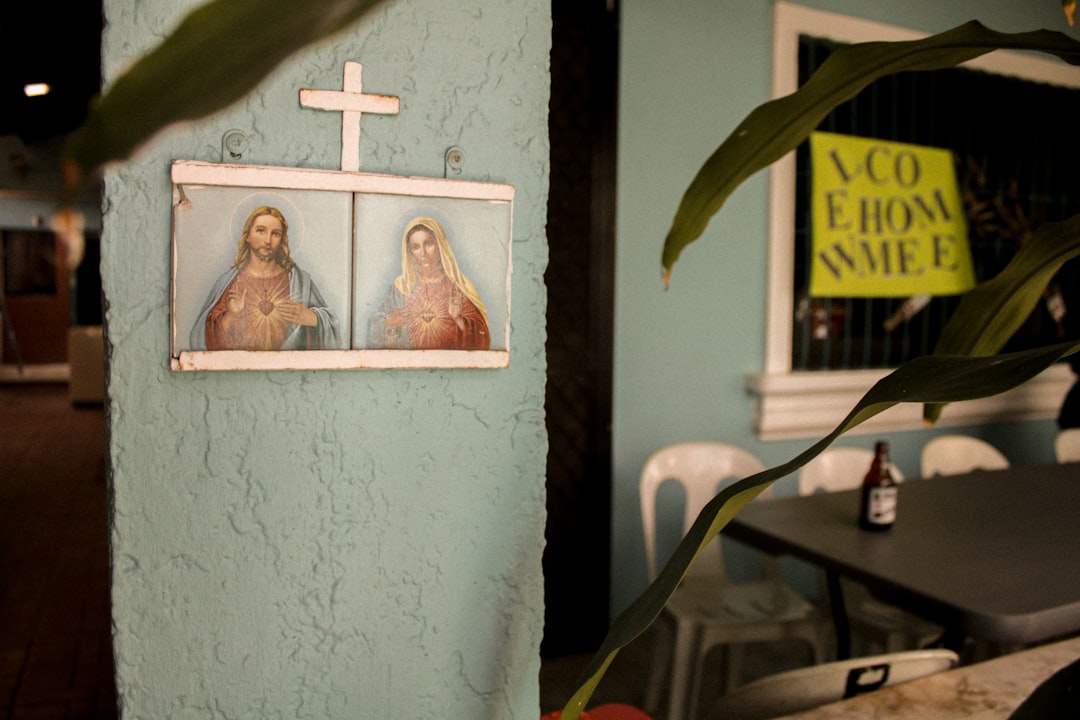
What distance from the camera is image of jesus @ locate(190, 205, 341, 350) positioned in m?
0.90

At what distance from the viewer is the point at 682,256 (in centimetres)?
288

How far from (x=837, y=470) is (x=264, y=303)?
7.15 ft

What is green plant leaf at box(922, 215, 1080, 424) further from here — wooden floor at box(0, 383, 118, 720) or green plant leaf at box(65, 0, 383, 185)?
wooden floor at box(0, 383, 118, 720)

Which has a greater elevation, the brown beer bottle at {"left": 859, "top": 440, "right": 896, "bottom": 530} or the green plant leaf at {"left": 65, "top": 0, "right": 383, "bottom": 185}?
the green plant leaf at {"left": 65, "top": 0, "right": 383, "bottom": 185}

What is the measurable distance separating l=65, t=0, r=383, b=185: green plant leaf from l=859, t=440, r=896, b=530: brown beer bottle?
195 cm

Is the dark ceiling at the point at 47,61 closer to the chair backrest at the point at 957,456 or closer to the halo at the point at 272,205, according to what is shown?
the halo at the point at 272,205

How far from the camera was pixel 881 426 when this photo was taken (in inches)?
131

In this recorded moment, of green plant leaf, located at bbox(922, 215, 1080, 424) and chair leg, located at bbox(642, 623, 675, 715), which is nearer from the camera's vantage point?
green plant leaf, located at bbox(922, 215, 1080, 424)

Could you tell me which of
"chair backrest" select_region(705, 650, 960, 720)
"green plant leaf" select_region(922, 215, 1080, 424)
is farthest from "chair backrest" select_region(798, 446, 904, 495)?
"green plant leaf" select_region(922, 215, 1080, 424)

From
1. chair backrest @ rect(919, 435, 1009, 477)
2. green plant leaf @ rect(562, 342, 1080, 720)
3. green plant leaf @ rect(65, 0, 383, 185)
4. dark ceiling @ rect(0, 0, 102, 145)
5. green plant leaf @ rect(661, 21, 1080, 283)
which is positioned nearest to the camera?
green plant leaf @ rect(65, 0, 383, 185)

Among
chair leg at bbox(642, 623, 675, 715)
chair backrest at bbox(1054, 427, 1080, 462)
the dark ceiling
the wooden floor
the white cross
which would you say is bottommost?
the wooden floor

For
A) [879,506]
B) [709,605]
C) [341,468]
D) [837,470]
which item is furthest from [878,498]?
[341,468]

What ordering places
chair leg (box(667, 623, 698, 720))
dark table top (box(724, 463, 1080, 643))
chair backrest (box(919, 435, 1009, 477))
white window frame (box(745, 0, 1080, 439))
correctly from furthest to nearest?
white window frame (box(745, 0, 1080, 439)) → chair backrest (box(919, 435, 1009, 477)) → chair leg (box(667, 623, 698, 720)) → dark table top (box(724, 463, 1080, 643))

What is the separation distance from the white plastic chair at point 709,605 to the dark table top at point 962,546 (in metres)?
0.34
